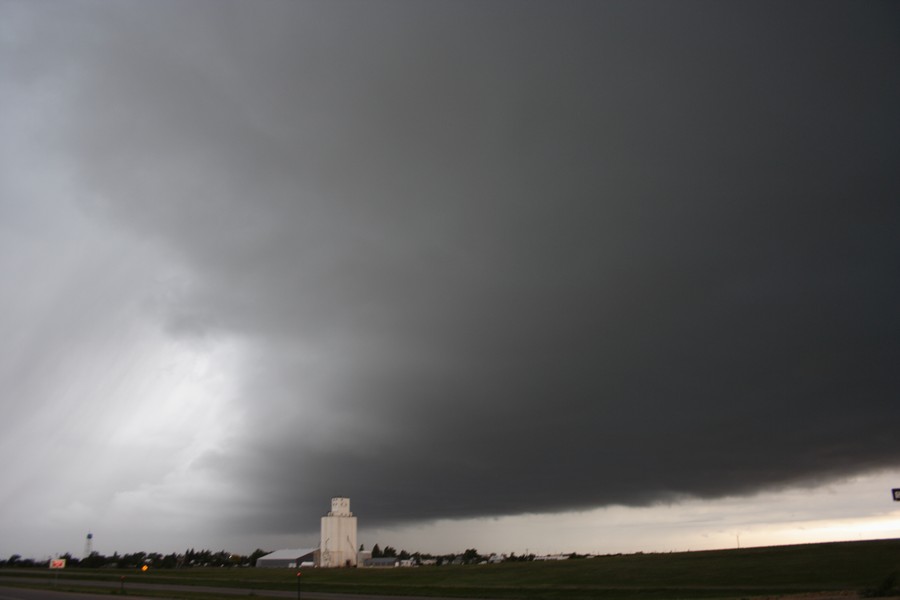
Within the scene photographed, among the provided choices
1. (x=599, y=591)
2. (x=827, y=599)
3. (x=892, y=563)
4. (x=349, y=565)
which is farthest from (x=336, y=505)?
(x=827, y=599)

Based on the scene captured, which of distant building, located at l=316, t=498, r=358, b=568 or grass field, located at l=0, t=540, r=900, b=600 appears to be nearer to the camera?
grass field, located at l=0, t=540, r=900, b=600

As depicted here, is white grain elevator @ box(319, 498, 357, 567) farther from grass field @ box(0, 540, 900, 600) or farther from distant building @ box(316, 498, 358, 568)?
grass field @ box(0, 540, 900, 600)

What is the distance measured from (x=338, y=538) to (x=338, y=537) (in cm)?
22

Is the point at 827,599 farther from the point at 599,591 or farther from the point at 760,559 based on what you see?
the point at 760,559

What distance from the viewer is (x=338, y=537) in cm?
15075

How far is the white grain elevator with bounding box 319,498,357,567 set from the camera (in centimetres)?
15012

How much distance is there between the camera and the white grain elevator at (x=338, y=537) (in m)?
150

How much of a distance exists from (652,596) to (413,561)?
150431 millimetres

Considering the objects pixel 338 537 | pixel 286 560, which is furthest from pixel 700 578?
pixel 286 560

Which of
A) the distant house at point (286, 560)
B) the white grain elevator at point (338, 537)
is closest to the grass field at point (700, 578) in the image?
the white grain elevator at point (338, 537)

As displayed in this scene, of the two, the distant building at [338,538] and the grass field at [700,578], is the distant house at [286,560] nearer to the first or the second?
the distant building at [338,538]

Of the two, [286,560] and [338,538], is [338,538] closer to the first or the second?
[338,538]

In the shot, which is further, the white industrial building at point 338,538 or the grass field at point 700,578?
the white industrial building at point 338,538

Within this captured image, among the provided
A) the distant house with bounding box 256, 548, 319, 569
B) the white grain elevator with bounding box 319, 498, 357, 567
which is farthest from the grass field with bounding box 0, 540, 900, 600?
the distant house with bounding box 256, 548, 319, 569
